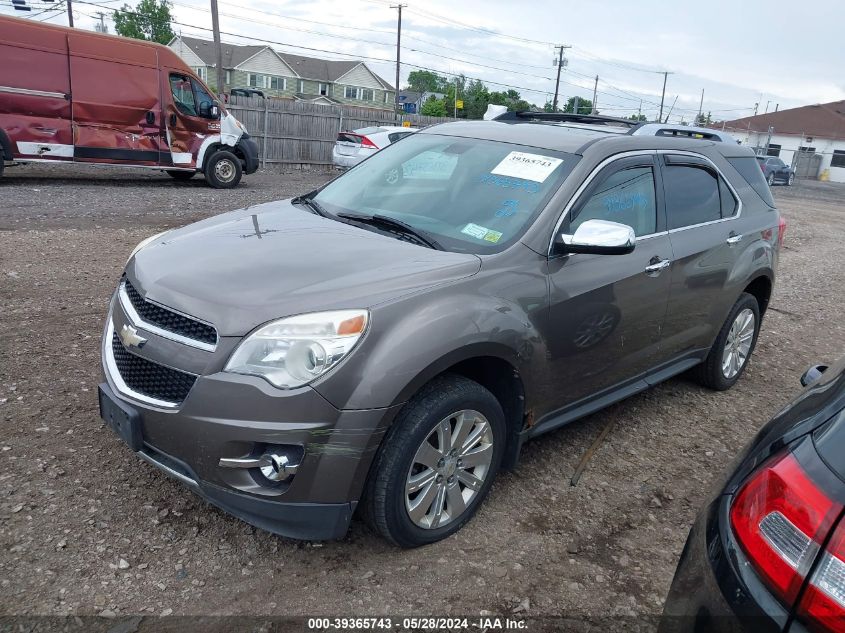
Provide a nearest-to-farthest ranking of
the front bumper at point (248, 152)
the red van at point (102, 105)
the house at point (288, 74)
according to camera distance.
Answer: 1. the red van at point (102, 105)
2. the front bumper at point (248, 152)
3. the house at point (288, 74)

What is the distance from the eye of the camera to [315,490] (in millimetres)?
2574

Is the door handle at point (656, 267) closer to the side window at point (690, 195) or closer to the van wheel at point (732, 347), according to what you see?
the side window at point (690, 195)

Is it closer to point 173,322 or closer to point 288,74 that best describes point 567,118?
point 173,322

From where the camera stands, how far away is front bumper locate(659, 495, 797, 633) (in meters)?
1.47

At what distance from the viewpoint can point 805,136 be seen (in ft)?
182

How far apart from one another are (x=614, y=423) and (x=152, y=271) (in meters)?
2.98

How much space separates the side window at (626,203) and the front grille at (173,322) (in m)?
1.82

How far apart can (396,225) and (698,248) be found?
200 centimetres

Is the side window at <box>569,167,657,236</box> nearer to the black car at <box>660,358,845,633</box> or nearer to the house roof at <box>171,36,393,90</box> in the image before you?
the black car at <box>660,358,845,633</box>

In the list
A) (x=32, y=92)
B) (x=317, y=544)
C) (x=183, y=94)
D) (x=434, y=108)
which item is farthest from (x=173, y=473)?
(x=434, y=108)

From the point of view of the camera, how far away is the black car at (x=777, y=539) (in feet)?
4.62

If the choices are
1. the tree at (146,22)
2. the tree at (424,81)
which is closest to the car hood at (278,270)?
the tree at (146,22)

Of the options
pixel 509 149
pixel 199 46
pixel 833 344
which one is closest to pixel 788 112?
pixel 199 46

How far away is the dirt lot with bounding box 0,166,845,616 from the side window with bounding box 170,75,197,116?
9686mm
